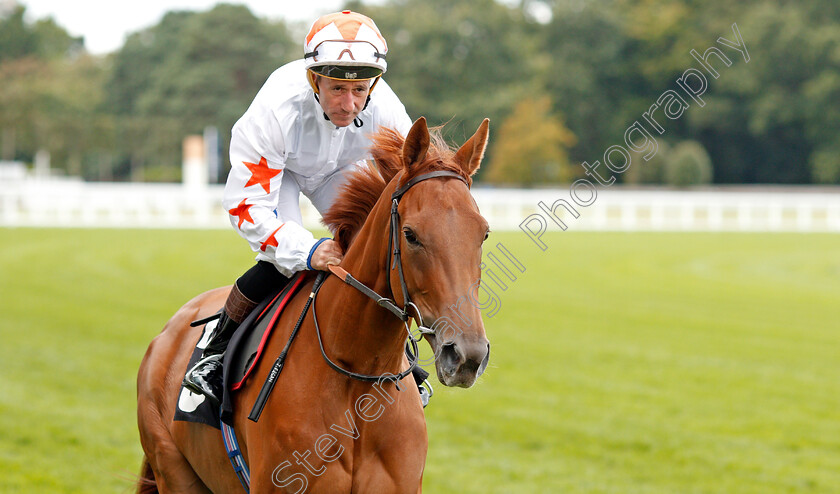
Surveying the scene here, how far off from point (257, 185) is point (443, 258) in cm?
117

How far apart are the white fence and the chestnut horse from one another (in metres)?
28.1

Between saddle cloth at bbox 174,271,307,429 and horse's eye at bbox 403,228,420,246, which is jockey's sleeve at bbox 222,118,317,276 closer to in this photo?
saddle cloth at bbox 174,271,307,429

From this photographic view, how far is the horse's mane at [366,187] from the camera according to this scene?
3.56 m

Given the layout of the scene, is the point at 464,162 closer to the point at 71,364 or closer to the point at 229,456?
the point at 229,456

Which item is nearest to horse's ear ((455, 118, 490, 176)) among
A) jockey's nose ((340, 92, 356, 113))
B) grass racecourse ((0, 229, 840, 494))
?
jockey's nose ((340, 92, 356, 113))

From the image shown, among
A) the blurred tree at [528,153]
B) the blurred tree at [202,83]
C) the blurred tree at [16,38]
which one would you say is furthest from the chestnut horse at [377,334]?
the blurred tree at [16,38]

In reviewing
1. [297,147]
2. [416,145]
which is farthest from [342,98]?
[416,145]

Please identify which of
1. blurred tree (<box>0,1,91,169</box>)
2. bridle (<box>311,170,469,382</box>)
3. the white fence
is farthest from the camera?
blurred tree (<box>0,1,91,169</box>)

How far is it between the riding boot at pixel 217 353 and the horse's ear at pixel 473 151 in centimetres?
126

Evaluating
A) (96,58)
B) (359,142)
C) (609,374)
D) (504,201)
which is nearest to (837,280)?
(609,374)

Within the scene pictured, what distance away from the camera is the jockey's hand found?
354 centimetres

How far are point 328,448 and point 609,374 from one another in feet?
24.0

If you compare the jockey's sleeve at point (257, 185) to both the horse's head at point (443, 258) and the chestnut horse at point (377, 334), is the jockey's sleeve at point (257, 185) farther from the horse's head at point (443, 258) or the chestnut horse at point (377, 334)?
the horse's head at point (443, 258)

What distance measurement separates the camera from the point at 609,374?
1023cm
